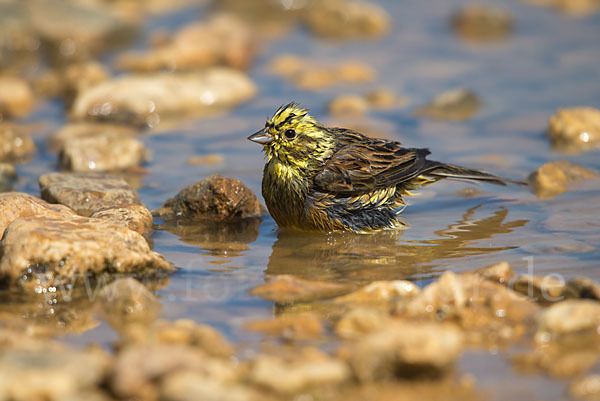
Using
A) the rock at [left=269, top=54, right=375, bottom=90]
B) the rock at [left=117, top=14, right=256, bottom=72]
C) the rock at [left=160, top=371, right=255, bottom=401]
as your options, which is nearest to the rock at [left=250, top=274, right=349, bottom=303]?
the rock at [left=160, top=371, right=255, bottom=401]

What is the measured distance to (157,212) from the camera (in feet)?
24.3

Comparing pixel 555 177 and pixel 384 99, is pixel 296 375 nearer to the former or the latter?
pixel 555 177

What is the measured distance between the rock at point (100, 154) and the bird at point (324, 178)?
2214mm

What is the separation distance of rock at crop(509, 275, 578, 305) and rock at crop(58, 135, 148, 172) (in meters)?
4.94

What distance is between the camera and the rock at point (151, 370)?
12.4ft

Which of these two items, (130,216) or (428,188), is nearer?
(130,216)

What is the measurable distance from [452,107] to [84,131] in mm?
4761

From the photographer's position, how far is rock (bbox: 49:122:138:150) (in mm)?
9531

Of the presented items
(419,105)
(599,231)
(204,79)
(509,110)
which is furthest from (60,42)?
(599,231)

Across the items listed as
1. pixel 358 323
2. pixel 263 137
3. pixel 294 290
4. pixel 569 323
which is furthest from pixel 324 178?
pixel 569 323

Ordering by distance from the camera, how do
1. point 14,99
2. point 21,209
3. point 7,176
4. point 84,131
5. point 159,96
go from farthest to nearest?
point 14,99, point 159,96, point 84,131, point 7,176, point 21,209

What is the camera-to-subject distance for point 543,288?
16.8 ft

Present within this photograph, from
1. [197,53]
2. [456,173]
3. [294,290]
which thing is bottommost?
[294,290]

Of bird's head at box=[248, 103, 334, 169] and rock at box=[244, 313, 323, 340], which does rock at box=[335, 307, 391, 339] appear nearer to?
rock at box=[244, 313, 323, 340]
